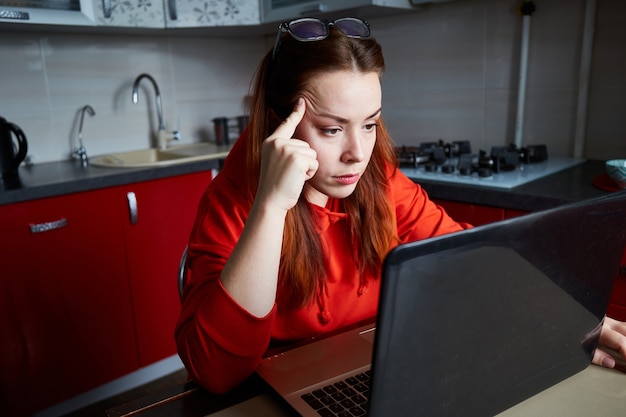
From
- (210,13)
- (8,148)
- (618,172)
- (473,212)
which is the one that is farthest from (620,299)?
(8,148)

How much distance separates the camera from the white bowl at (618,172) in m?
1.52

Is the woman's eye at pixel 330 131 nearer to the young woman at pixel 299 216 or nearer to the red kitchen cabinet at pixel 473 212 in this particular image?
the young woman at pixel 299 216

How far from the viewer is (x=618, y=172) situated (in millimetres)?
1526

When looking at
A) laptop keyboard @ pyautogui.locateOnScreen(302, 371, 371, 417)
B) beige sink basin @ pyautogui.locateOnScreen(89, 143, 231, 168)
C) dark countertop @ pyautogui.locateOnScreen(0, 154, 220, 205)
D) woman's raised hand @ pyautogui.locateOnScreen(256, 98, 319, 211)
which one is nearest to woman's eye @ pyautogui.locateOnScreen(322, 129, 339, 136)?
woman's raised hand @ pyautogui.locateOnScreen(256, 98, 319, 211)

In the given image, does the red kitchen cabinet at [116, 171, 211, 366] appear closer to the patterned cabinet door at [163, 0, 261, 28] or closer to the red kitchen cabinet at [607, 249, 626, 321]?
the patterned cabinet door at [163, 0, 261, 28]

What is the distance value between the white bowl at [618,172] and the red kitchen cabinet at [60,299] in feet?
5.71

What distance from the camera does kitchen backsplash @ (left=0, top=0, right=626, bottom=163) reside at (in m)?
2.00

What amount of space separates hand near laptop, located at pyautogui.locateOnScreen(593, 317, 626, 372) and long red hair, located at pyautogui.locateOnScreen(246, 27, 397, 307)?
370mm

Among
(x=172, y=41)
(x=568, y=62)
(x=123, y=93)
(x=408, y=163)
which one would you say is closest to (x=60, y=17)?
(x=123, y=93)

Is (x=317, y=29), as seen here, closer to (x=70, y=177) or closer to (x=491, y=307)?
(x=491, y=307)

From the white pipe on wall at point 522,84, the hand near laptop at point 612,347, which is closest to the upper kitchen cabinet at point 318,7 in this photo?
the white pipe on wall at point 522,84

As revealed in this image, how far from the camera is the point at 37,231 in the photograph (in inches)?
73.9

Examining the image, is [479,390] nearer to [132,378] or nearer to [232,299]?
[232,299]

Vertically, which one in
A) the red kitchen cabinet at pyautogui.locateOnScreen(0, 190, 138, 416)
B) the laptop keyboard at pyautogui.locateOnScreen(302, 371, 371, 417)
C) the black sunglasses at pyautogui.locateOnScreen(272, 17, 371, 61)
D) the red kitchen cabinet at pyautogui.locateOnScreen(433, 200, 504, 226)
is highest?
the black sunglasses at pyautogui.locateOnScreen(272, 17, 371, 61)
